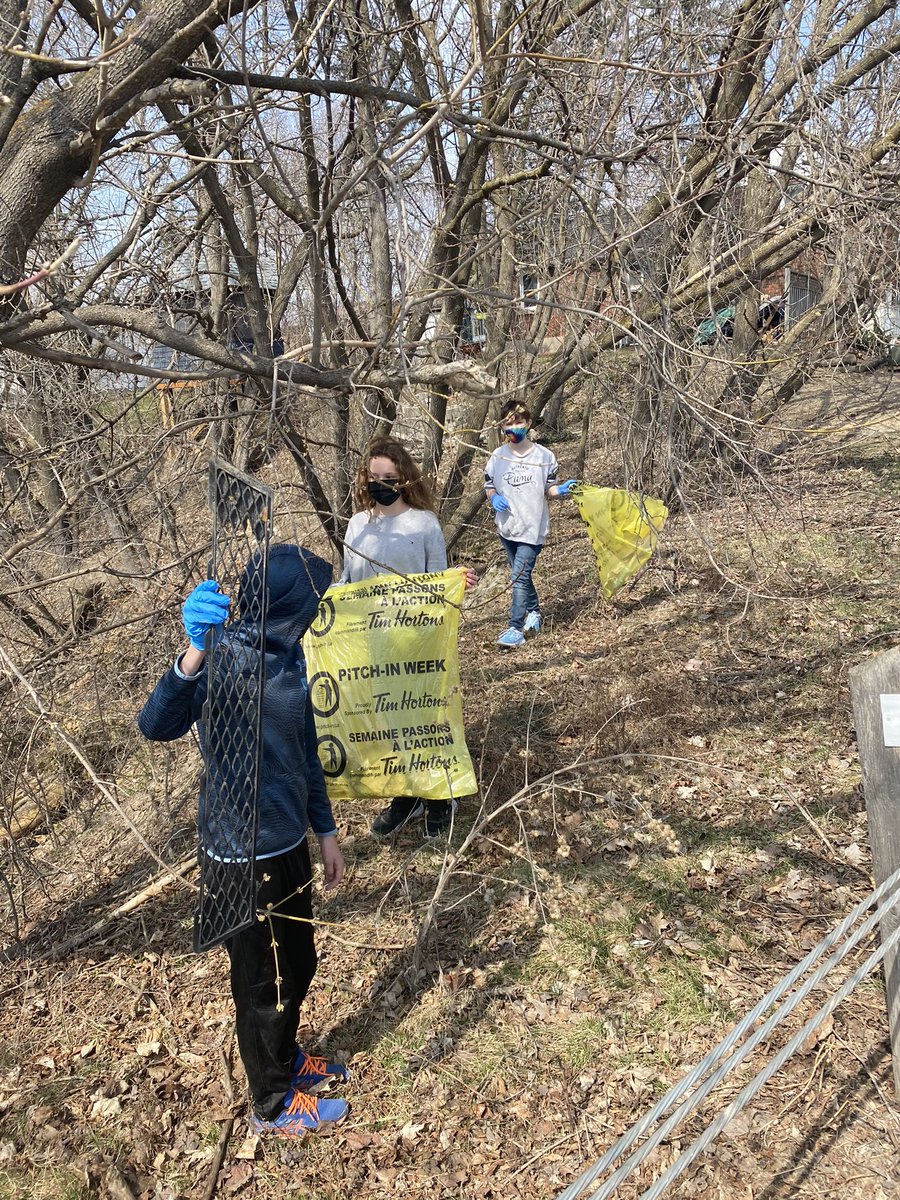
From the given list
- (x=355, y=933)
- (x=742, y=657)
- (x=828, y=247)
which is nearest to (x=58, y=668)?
(x=355, y=933)

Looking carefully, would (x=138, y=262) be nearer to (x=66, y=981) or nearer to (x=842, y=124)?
(x=66, y=981)

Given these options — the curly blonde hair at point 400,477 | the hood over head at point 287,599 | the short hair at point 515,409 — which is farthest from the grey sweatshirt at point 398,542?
the short hair at point 515,409

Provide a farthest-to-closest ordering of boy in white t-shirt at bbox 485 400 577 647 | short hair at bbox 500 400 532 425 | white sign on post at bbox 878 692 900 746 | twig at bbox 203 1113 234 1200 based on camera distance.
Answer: boy in white t-shirt at bbox 485 400 577 647 → short hair at bbox 500 400 532 425 → twig at bbox 203 1113 234 1200 → white sign on post at bbox 878 692 900 746

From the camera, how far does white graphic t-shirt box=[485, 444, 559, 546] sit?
21.2ft

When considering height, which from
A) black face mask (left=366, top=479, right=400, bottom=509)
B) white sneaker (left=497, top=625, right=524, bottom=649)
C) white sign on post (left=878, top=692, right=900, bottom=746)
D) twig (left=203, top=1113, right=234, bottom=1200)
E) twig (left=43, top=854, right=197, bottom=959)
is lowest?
twig (left=203, top=1113, right=234, bottom=1200)

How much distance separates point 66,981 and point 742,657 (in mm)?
4448

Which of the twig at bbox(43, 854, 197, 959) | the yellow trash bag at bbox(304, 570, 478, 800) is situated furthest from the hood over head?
the twig at bbox(43, 854, 197, 959)

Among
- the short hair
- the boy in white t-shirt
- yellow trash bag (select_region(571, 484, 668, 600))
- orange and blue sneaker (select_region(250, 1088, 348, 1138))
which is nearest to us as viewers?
orange and blue sneaker (select_region(250, 1088, 348, 1138))

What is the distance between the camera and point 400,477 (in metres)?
4.23

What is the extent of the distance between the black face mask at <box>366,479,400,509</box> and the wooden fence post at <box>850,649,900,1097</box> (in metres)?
2.32

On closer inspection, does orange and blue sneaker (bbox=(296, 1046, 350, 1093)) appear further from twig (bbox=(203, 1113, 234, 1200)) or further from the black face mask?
the black face mask

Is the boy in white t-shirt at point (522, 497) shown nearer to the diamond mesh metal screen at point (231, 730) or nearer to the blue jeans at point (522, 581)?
the blue jeans at point (522, 581)

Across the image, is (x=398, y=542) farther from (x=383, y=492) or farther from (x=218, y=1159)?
(x=218, y=1159)

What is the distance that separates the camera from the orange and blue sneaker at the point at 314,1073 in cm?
298
